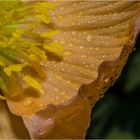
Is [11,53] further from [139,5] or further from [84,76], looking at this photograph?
[139,5]

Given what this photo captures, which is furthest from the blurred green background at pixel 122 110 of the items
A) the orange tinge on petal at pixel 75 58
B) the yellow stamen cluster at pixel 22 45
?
the yellow stamen cluster at pixel 22 45

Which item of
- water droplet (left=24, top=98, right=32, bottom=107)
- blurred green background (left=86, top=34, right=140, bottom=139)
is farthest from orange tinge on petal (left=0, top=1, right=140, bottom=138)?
blurred green background (left=86, top=34, right=140, bottom=139)

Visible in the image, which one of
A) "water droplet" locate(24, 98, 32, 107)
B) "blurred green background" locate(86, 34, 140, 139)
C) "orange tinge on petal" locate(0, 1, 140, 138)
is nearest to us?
"orange tinge on petal" locate(0, 1, 140, 138)

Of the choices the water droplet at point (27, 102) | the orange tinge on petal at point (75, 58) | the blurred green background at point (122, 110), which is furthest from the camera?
the blurred green background at point (122, 110)

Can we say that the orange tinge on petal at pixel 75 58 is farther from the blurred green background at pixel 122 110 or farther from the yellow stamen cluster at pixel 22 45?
the blurred green background at pixel 122 110

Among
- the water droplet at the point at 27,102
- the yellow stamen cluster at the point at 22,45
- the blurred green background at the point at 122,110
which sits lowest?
the blurred green background at the point at 122,110

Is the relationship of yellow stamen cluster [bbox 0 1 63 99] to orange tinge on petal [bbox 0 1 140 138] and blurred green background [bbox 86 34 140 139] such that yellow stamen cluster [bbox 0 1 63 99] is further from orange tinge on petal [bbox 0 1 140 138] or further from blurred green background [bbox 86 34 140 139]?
blurred green background [bbox 86 34 140 139]

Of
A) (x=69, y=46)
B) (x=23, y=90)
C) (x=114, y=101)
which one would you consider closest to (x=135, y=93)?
(x=114, y=101)
